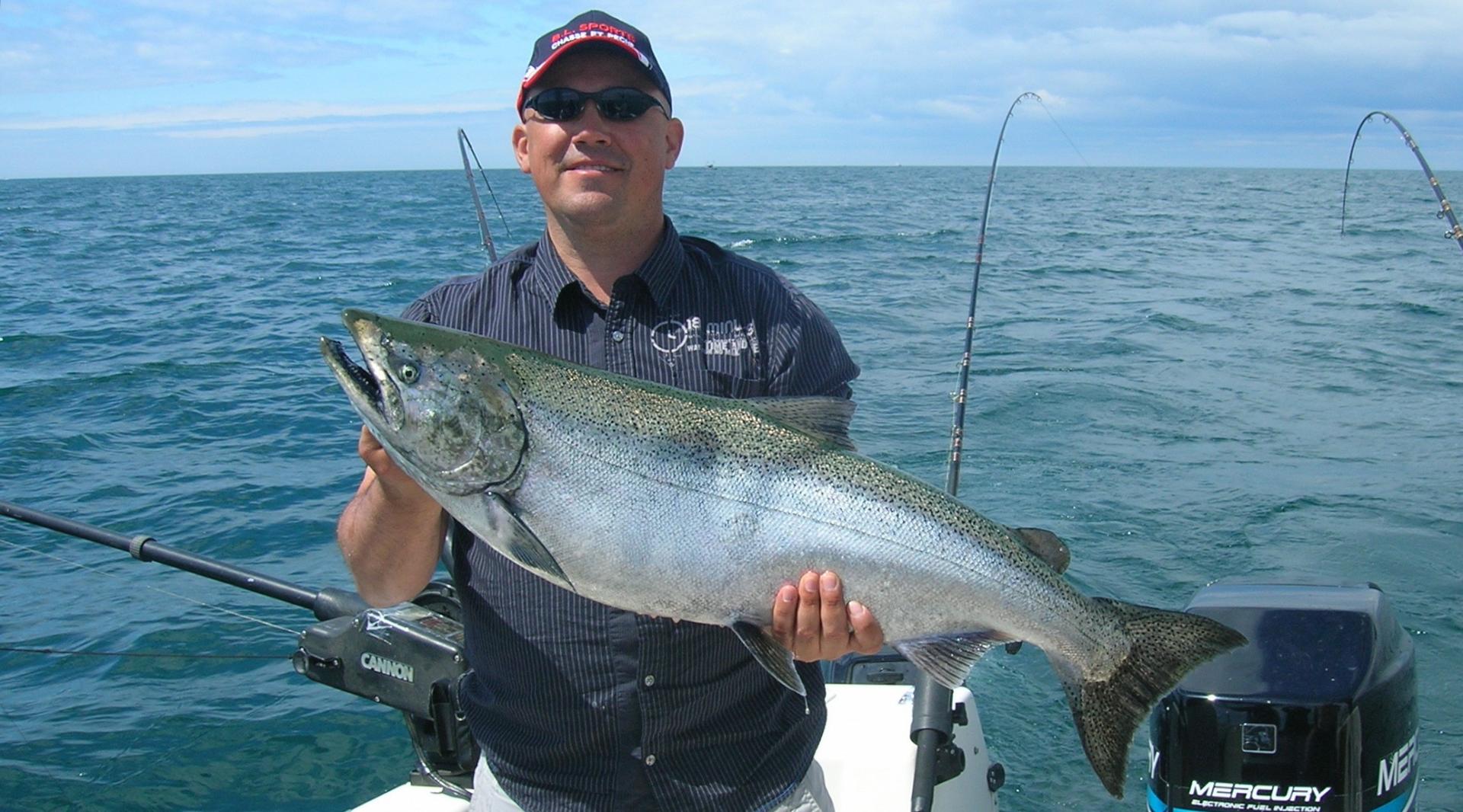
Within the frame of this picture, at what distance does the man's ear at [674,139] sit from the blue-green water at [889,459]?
3.84 metres

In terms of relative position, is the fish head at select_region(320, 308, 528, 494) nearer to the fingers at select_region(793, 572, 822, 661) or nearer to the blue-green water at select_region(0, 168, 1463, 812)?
the fingers at select_region(793, 572, 822, 661)

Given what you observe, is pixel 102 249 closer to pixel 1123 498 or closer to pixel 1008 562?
pixel 1123 498

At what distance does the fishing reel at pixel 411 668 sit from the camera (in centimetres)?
378

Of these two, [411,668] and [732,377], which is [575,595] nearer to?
[732,377]

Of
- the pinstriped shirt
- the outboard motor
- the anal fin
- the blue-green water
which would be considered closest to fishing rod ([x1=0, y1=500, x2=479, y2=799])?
the pinstriped shirt

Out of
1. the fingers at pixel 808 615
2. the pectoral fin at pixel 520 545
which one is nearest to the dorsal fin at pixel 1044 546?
the fingers at pixel 808 615

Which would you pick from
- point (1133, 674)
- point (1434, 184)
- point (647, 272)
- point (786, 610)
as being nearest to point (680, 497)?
point (786, 610)

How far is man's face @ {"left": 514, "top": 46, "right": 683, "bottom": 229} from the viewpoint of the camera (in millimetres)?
2678

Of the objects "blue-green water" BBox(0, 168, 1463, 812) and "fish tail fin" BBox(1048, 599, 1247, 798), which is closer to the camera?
"fish tail fin" BBox(1048, 599, 1247, 798)

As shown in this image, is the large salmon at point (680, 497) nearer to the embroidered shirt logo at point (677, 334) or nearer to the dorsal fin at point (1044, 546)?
the dorsal fin at point (1044, 546)

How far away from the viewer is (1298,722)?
11.7 feet

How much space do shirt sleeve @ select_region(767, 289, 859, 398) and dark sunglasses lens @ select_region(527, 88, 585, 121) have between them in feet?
2.31

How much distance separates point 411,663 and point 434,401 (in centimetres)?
→ 163

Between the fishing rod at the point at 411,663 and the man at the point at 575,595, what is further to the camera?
the fishing rod at the point at 411,663
